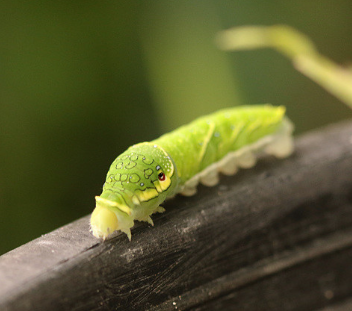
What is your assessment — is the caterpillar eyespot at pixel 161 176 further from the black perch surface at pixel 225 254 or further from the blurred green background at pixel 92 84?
the blurred green background at pixel 92 84

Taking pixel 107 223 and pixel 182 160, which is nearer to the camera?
pixel 107 223

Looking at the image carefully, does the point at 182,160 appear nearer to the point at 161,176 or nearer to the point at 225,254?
the point at 161,176

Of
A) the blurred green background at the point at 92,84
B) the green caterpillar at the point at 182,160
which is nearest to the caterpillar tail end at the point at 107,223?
the green caterpillar at the point at 182,160

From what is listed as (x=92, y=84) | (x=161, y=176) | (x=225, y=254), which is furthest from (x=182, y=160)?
(x=92, y=84)

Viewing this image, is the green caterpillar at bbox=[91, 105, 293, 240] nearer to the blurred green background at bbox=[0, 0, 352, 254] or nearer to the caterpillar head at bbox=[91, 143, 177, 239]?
the caterpillar head at bbox=[91, 143, 177, 239]

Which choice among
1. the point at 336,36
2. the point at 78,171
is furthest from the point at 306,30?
the point at 78,171
